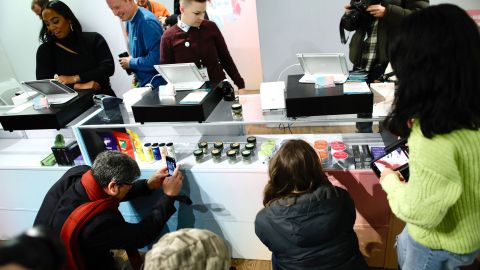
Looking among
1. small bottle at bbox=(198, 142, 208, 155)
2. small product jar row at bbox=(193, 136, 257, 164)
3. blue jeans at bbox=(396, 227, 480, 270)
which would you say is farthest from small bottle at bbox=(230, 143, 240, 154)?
blue jeans at bbox=(396, 227, 480, 270)

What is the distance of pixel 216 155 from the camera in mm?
1978

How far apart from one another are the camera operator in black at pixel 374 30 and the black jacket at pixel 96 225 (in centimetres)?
143

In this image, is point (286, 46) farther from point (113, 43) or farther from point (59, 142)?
point (59, 142)

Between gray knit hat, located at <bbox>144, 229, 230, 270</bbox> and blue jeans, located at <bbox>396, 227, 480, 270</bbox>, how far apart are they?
742 millimetres

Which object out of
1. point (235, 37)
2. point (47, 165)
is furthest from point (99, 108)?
point (235, 37)

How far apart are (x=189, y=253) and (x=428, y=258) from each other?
0.87 meters

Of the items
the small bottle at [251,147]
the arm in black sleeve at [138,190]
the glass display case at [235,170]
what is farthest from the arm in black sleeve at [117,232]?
the small bottle at [251,147]

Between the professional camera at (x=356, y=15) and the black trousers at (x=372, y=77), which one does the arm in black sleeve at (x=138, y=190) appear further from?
the professional camera at (x=356, y=15)

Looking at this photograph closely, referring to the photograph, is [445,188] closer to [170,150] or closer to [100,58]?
[170,150]

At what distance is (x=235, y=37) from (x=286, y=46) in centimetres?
126

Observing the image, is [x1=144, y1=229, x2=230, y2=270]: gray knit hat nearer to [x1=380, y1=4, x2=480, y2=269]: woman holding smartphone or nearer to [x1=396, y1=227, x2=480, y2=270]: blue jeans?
[x1=380, y1=4, x2=480, y2=269]: woman holding smartphone

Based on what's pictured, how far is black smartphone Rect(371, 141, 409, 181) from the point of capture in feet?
4.88

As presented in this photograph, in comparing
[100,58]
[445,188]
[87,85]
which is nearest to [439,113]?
[445,188]

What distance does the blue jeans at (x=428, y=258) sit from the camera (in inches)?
48.1
